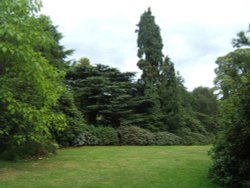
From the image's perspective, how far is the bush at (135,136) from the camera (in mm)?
19984

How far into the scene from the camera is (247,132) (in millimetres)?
6418

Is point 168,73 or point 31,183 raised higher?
point 168,73

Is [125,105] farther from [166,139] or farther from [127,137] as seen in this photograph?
[166,139]

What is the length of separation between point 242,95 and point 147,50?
62.0ft

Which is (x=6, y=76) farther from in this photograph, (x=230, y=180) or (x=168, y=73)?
(x=168, y=73)

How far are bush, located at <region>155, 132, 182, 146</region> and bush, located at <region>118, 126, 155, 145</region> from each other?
1.26 feet

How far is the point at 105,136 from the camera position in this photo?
771 inches

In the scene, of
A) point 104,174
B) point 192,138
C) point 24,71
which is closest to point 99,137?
point 192,138

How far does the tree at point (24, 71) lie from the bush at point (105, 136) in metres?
9.37

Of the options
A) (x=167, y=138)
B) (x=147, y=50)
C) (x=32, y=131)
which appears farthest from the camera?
(x=147, y=50)

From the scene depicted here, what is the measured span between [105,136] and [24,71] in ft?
38.9

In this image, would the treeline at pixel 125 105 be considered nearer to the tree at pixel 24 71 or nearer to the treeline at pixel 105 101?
the treeline at pixel 105 101

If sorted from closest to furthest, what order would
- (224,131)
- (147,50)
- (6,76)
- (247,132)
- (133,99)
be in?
1. (247,132)
2. (224,131)
3. (6,76)
4. (133,99)
5. (147,50)

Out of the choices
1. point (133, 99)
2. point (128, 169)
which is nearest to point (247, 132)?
point (128, 169)
